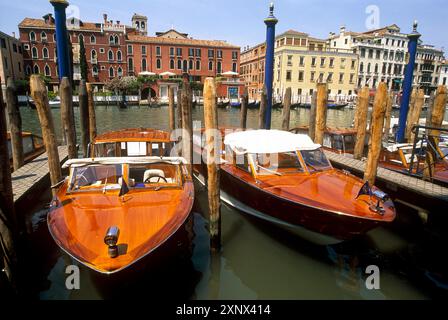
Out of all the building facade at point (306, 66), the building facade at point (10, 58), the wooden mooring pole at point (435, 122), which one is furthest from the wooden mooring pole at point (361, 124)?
the building facade at point (10, 58)

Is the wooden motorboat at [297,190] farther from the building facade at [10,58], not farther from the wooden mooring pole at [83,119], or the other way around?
the building facade at [10,58]

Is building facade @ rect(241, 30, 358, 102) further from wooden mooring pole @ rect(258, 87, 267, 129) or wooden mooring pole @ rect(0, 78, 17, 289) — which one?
wooden mooring pole @ rect(0, 78, 17, 289)

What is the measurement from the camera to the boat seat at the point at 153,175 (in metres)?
5.81

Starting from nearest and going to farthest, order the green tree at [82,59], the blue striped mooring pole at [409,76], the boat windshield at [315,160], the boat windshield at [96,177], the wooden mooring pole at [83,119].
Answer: the boat windshield at [96,177] → the boat windshield at [315,160] → the wooden mooring pole at [83,119] → the blue striped mooring pole at [409,76] → the green tree at [82,59]

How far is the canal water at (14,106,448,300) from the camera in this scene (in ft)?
15.8

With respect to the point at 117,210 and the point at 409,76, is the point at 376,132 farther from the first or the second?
the point at 409,76

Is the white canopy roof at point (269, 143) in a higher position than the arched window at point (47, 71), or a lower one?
lower

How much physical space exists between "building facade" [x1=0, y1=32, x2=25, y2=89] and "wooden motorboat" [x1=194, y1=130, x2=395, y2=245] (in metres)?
39.1

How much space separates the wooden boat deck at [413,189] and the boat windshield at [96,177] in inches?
239

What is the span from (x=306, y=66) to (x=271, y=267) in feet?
163

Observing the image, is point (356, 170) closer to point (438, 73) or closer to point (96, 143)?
point (96, 143)

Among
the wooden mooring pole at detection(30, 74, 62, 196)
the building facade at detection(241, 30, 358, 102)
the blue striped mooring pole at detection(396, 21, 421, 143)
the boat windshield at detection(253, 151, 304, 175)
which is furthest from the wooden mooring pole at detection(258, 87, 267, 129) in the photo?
the building facade at detection(241, 30, 358, 102)

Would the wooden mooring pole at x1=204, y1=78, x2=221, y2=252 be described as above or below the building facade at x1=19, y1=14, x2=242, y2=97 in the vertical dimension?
below
